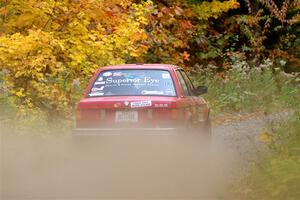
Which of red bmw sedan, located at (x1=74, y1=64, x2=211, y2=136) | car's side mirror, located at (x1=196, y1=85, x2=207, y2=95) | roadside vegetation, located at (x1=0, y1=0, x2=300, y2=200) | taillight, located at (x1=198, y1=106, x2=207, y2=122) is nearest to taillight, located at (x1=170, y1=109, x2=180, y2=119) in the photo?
red bmw sedan, located at (x1=74, y1=64, x2=211, y2=136)

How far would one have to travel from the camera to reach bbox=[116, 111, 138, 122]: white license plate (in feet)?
36.7

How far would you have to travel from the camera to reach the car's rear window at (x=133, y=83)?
11586 mm

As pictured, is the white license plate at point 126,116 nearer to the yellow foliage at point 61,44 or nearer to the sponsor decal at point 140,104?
the sponsor decal at point 140,104

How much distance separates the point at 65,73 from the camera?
16.1 metres

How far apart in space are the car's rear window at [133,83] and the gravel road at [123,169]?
2.89ft

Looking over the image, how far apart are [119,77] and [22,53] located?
11.3 ft

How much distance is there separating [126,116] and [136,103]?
0.82 feet

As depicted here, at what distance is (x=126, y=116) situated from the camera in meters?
11.2

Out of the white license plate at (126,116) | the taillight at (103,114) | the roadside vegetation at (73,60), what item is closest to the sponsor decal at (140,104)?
the white license plate at (126,116)

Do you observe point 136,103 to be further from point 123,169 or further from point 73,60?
point 73,60

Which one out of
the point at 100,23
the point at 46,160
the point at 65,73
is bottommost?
the point at 46,160

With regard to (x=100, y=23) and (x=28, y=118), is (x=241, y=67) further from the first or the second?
(x=28, y=118)

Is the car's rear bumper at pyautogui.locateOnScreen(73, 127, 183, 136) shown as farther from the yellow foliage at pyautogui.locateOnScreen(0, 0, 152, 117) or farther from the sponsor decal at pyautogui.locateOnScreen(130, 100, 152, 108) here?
the yellow foliage at pyautogui.locateOnScreen(0, 0, 152, 117)

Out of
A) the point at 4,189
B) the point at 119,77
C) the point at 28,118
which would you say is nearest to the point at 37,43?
the point at 28,118
